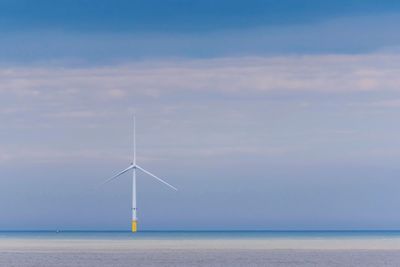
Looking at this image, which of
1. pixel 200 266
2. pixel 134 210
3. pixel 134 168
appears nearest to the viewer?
pixel 200 266

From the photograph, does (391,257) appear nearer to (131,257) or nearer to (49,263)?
(131,257)

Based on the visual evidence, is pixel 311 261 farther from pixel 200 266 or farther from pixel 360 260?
pixel 200 266

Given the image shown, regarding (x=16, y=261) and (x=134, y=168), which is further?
(x=134, y=168)

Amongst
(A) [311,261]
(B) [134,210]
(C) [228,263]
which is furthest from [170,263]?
(B) [134,210]

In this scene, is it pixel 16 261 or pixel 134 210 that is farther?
pixel 134 210

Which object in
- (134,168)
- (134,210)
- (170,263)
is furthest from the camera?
(134,210)

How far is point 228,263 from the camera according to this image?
89188 mm

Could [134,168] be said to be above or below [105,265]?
above

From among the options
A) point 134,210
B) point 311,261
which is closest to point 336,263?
point 311,261

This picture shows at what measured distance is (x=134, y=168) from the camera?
116812 mm

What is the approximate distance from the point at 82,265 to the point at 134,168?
2959cm

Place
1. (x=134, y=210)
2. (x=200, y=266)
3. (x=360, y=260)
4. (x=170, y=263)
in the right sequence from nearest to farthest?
(x=200, y=266) → (x=170, y=263) → (x=360, y=260) → (x=134, y=210)

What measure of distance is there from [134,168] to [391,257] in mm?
30080

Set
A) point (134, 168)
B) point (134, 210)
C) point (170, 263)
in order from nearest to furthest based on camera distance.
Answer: point (170, 263) → point (134, 168) → point (134, 210)
